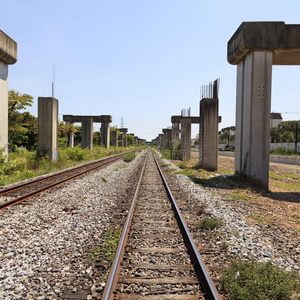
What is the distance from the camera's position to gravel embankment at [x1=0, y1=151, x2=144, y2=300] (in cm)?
307

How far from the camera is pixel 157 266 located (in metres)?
3.53

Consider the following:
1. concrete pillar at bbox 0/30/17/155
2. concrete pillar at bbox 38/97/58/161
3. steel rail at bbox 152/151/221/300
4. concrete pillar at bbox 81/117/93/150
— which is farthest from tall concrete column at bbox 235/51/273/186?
concrete pillar at bbox 81/117/93/150

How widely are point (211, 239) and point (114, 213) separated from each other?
2.63 m

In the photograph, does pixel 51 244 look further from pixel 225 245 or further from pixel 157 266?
pixel 225 245

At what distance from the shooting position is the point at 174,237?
468 centimetres

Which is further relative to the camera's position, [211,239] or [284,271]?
[211,239]

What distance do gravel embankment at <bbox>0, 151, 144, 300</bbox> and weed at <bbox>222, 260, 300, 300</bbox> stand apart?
1.67m

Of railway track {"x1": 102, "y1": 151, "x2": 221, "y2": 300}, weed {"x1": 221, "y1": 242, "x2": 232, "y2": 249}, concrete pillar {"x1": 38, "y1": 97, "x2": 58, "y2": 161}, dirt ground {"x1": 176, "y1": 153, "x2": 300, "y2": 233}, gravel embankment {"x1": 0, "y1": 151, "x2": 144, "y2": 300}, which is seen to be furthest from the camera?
concrete pillar {"x1": 38, "y1": 97, "x2": 58, "y2": 161}

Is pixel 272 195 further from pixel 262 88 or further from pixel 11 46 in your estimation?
pixel 11 46

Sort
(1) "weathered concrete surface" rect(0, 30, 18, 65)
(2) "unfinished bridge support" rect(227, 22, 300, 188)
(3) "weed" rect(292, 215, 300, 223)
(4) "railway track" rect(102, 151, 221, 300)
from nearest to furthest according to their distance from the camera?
1. (4) "railway track" rect(102, 151, 221, 300)
2. (3) "weed" rect(292, 215, 300, 223)
3. (2) "unfinished bridge support" rect(227, 22, 300, 188)
4. (1) "weathered concrete surface" rect(0, 30, 18, 65)

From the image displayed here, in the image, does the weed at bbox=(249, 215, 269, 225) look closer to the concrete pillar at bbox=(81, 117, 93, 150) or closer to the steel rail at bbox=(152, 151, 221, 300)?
the steel rail at bbox=(152, 151, 221, 300)

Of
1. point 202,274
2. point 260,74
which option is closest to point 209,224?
point 202,274

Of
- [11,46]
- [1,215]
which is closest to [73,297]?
[1,215]

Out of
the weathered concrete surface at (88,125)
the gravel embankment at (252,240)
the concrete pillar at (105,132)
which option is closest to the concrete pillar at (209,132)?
the gravel embankment at (252,240)
